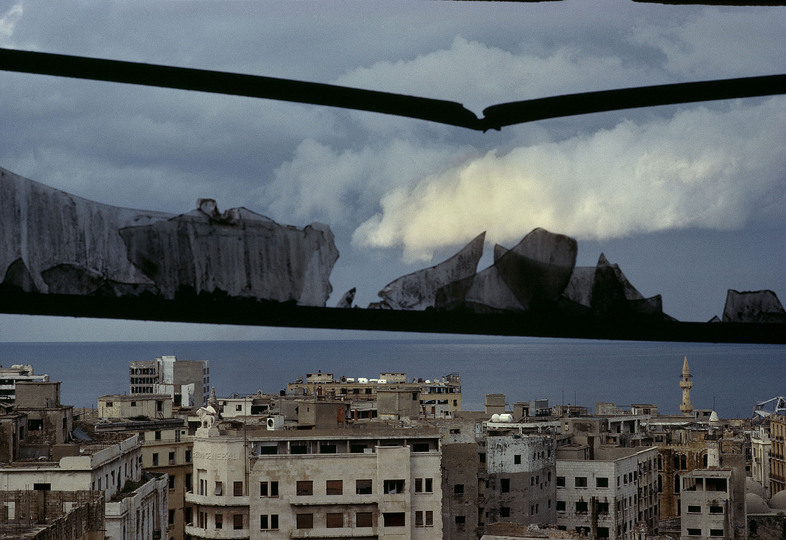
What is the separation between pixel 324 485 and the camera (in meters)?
30.6

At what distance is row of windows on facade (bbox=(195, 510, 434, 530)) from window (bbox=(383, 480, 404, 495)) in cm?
58

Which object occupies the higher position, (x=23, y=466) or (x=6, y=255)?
(x=6, y=255)

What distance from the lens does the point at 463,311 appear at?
2.69 meters

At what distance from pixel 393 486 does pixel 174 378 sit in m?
47.1

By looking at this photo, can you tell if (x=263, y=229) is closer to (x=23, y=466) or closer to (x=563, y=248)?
(x=563, y=248)

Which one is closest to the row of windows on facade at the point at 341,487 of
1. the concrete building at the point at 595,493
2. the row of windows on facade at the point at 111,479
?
the row of windows on facade at the point at 111,479

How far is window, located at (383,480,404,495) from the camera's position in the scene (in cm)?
3083

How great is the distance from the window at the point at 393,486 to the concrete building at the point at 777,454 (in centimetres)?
3615

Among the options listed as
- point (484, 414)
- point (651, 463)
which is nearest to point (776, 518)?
point (651, 463)

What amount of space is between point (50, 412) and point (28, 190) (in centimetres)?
3091

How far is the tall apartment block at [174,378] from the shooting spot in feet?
231

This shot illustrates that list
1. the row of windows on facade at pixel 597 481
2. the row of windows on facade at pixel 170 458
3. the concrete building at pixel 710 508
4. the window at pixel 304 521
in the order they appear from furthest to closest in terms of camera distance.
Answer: the row of windows on facade at pixel 597 481 < the row of windows on facade at pixel 170 458 < the concrete building at pixel 710 508 < the window at pixel 304 521

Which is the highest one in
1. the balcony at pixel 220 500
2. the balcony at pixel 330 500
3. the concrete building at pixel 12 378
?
the concrete building at pixel 12 378

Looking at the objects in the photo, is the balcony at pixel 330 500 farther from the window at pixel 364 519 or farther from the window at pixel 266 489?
the window at pixel 266 489
